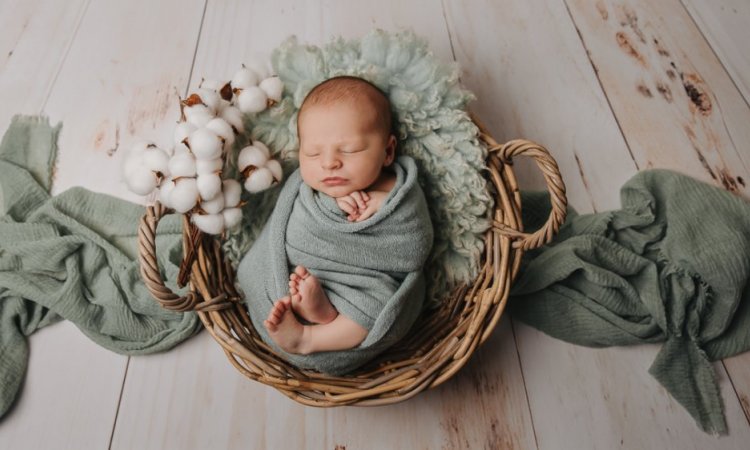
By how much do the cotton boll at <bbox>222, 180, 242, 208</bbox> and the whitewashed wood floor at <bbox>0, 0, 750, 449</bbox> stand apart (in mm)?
313

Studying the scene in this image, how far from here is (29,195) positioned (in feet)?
4.09

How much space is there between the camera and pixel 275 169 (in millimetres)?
1040

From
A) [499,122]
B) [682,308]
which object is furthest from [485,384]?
[499,122]

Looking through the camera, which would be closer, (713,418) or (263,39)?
(713,418)

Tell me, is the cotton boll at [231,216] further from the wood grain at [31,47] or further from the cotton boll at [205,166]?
the wood grain at [31,47]

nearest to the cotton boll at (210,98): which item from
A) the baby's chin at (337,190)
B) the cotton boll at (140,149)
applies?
the cotton boll at (140,149)

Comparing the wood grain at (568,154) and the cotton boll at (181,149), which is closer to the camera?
the cotton boll at (181,149)

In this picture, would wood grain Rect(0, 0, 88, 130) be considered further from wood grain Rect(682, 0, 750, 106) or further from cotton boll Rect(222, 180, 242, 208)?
wood grain Rect(682, 0, 750, 106)

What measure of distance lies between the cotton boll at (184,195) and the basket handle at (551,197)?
51cm

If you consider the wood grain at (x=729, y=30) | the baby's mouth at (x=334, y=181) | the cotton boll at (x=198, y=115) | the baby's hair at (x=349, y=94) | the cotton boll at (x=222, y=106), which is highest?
the wood grain at (x=729, y=30)

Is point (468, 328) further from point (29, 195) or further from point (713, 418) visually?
point (29, 195)

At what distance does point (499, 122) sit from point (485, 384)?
60 centimetres

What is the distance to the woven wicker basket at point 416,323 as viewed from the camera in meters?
0.92

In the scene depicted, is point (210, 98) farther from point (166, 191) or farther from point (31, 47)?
point (31, 47)
